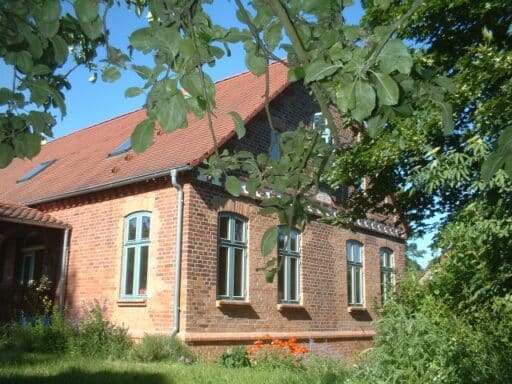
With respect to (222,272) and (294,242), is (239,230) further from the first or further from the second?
(294,242)

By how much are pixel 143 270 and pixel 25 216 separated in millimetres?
3410

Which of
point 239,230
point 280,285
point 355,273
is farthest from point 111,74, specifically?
point 355,273

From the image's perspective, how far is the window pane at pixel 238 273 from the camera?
12.1 metres

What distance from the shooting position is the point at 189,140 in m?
12.7

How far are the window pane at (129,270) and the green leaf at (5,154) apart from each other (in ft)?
33.3

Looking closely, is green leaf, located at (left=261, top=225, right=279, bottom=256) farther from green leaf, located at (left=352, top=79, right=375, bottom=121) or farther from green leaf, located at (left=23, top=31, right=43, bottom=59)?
green leaf, located at (left=23, top=31, right=43, bottom=59)

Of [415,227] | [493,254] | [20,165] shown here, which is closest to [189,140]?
[415,227]

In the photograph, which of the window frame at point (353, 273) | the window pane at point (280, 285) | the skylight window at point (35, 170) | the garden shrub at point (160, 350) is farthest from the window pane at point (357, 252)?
the skylight window at point (35, 170)

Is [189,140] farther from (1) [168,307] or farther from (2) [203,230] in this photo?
(1) [168,307]

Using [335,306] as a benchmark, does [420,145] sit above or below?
above

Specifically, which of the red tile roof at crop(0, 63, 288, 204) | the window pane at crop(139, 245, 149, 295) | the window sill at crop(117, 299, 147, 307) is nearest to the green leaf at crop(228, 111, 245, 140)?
the red tile roof at crop(0, 63, 288, 204)

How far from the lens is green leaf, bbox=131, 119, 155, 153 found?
1.56 meters

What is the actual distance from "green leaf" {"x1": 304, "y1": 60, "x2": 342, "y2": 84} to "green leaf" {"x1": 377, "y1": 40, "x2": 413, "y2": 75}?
0.13m

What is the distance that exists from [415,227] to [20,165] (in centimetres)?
1515
